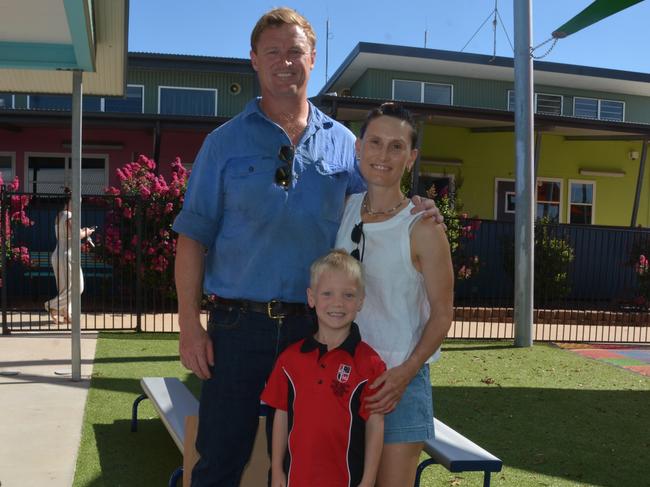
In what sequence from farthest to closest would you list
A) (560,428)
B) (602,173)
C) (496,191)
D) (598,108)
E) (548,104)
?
(598,108) < (548,104) < (602,173) < (496,191) < (560,428)

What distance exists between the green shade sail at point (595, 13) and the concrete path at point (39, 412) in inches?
262

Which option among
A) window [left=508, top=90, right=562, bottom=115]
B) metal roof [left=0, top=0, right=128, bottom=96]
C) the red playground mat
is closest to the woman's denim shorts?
metal roof [left=0, top=0, right=128, bottom=96]

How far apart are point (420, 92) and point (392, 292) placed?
56.5 ft

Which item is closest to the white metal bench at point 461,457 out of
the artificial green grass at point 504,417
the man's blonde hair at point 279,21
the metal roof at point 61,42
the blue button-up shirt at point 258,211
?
the artificial green grass at point 504,417

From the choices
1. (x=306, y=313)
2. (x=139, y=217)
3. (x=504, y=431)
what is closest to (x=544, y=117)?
(x=139, y=217)

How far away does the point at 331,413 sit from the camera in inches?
99.8

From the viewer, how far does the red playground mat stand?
938cm

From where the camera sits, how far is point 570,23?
9125mm

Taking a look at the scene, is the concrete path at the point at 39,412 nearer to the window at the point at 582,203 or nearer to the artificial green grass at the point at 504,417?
the artificial green grass at the point at 504,417

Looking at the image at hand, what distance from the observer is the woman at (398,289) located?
2.54 meters

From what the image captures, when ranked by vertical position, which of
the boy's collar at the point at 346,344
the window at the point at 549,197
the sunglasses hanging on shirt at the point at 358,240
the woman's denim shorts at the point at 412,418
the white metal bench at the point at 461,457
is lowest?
the white metal bench at the point at 461,457

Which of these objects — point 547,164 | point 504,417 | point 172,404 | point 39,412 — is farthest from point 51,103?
point 504,417

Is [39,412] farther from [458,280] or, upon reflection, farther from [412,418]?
[458,280]

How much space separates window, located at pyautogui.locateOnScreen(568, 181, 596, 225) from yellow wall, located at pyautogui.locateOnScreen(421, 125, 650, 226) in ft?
0.49
